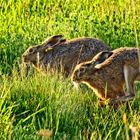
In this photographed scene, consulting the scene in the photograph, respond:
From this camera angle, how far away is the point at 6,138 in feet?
18.4

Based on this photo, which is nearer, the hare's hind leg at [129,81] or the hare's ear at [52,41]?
the hare's hind leg at [129,81]

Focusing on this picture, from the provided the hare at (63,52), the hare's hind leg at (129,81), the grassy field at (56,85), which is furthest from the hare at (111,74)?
the hare at (63,52)

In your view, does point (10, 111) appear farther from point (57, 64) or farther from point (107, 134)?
point (57, 64)

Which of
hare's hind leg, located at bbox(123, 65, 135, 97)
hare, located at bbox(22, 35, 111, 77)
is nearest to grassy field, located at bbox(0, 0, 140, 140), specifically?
hare's hind leg, located at bbox(123, 65, 135, 97)

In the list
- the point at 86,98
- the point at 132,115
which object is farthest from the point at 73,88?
the point at 132,115

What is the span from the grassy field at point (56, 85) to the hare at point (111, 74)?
0.36 feet

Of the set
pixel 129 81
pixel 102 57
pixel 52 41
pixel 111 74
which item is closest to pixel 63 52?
pixel 52 41

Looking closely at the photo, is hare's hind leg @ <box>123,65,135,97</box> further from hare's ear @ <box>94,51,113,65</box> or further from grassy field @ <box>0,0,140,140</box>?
hare's ear @ <box>94,51,113,65</box>

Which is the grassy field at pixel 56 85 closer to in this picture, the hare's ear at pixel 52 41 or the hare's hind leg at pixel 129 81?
the hare's hind leg at pixel 129 81

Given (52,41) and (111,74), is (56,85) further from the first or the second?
(52,41)

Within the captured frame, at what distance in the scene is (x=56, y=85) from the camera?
711 centimetres

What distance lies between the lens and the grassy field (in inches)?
237

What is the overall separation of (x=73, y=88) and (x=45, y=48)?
1892 millimetres

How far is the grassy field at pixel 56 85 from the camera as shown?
19.8 ft
